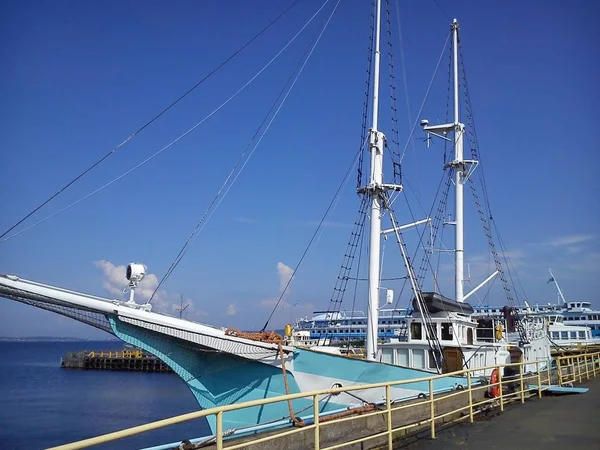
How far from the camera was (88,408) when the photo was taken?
4431cm

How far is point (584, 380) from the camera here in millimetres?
22500

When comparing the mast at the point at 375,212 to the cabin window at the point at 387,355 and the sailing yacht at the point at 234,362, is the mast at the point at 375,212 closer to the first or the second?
the cabin window at the point at 387,355

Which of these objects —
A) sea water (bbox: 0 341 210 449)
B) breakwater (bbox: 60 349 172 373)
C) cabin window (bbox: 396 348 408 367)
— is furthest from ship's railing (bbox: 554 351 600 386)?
breakwater (bbox: 60 349 172 373)

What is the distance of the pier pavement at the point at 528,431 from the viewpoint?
30.3 ft

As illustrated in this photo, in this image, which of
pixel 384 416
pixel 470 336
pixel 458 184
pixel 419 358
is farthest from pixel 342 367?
pixel 458 184

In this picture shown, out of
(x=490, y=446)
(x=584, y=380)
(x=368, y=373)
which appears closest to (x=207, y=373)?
(x=368, y=373)

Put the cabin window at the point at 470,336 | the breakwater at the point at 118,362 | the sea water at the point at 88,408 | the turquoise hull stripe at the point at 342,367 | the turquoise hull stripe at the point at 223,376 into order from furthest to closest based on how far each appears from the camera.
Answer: the breakwater at the point at 118,362, the sea water at the point at 88,408, the cabin window at the point at 470,336, the turquoise hull stripe at the point at 342,367, the turquoise hull stripe at the point at 223,376

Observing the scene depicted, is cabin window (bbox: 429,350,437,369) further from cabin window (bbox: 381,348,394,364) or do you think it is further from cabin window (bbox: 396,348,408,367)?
cabin window (bbox: 381,348,394,364)

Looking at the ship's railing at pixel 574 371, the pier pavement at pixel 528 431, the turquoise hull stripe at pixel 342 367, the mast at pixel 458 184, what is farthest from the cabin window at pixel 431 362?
the mast at pixel 458 184

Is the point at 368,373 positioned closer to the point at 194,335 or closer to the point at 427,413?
the point at 427,413

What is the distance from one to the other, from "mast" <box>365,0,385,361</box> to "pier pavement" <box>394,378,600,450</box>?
5321 mm

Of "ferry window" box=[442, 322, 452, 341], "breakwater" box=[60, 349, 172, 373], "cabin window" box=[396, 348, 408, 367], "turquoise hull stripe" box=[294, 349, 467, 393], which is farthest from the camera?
"breakwater" box=[60, 349, 172, 373]

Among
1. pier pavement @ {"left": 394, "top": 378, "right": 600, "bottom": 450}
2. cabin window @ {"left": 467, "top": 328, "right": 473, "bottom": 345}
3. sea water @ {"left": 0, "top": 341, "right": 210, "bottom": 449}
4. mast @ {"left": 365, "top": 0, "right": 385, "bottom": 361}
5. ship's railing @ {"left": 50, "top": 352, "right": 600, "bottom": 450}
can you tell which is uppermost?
mast @ {"left": 365, "top": 0, "right": 385, "bottom": 361}

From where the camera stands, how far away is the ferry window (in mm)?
19875
